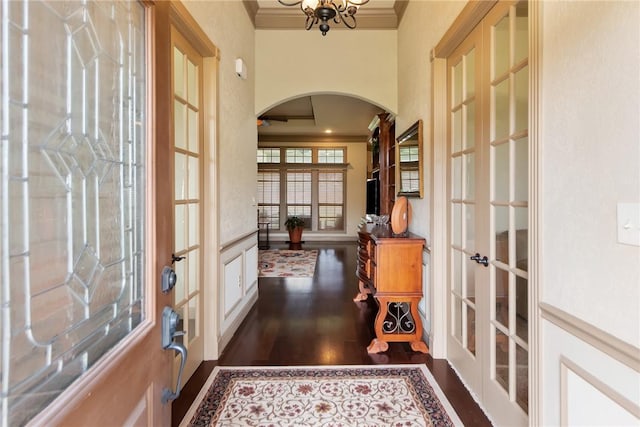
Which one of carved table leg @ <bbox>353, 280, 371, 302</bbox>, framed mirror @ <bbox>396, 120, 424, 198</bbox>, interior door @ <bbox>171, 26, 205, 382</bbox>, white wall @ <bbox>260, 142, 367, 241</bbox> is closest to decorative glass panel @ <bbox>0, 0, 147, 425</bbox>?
interior door @ <bbox>171, 26, 205, 382</bbox>

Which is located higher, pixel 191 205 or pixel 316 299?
pixel 191 205

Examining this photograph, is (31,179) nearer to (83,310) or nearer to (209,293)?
(83,310)

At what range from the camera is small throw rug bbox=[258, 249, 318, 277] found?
540cm

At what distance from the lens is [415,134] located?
9.32 feet

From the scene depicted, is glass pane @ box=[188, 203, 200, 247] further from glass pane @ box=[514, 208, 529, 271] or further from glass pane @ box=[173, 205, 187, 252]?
glass pane @ box=[514, 208, 529, 271]

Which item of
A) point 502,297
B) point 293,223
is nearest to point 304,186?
point 293,223

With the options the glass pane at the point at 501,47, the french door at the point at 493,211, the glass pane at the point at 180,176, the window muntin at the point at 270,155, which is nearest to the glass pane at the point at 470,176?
the french door at the point at 493,211

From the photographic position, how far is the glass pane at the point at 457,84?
7.34 ft

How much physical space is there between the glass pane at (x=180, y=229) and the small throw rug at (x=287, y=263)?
3182 millimetres

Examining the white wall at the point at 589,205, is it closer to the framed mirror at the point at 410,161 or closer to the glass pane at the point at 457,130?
the glass pane at the point at 457,130

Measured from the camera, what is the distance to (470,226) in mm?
2068

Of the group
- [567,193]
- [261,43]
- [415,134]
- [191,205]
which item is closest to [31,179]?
[567,193]

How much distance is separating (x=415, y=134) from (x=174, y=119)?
1.97 metres

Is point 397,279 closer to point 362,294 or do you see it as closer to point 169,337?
point 362,294
